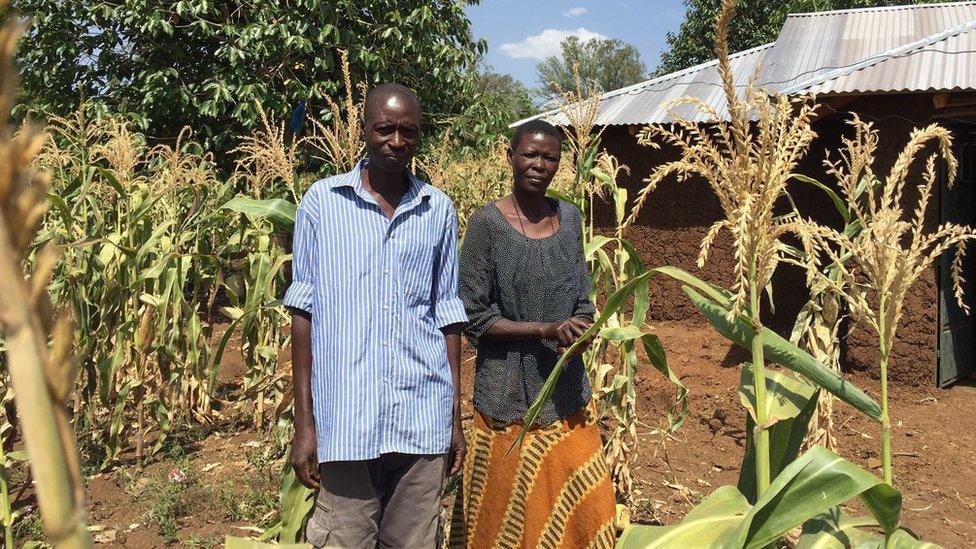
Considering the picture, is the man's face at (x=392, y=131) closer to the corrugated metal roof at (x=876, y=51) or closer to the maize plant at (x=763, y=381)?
the maize plant at (x=763, y=381)

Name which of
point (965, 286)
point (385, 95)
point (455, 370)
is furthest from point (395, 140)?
point (965, 286)

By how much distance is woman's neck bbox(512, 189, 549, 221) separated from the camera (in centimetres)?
257

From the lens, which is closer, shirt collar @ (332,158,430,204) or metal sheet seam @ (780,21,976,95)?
shirt collar @ (332,158,430,204)

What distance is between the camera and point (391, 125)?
7.04 feet

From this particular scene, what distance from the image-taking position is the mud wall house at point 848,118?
5785mm

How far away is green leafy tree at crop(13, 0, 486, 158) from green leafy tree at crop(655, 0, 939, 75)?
1035 cm

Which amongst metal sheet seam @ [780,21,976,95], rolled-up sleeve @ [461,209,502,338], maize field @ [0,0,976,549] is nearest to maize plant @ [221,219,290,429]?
maize field @ [0,0,976,549]

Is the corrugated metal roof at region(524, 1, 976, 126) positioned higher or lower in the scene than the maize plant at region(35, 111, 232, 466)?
higher

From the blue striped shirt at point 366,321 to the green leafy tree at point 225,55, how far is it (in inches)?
260

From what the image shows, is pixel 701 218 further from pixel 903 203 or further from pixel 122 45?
pixel 122 45

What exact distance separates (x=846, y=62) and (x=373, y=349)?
704cm

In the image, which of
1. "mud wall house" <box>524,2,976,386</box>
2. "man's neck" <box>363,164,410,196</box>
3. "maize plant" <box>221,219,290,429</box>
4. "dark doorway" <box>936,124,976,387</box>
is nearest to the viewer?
"man's neck" <box>363,164,410,196</box>

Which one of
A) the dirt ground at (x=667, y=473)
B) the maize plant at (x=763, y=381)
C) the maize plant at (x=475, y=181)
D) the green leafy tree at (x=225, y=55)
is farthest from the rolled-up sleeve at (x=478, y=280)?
the green leafy tree at (x=225, y=55)

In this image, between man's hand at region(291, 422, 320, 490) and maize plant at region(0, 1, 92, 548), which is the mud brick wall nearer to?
man's hand at region(291, 422, 320, 490)
